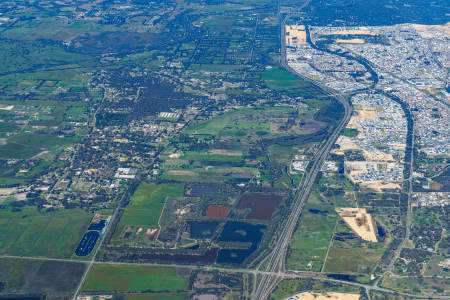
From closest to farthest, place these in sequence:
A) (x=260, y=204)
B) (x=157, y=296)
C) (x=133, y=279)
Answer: (x=157, y=296) < (x=133, y=279) < (x=260, y=204)

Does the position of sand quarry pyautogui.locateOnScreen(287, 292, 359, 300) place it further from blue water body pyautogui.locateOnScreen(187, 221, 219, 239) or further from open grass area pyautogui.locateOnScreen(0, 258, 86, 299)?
open grass area pyautogui.locateOnScreen(0, 258, 86, 299)

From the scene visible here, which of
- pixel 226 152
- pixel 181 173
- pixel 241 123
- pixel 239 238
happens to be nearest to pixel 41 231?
pixel 181 173

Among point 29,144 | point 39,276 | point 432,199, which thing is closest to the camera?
point 39,276

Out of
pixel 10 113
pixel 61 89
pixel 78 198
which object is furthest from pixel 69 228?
pixel 61 89

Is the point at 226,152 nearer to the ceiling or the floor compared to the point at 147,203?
nearer to the ceiling

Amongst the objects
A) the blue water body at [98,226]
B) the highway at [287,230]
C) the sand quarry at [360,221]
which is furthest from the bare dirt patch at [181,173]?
the sand quarry at [360,221]

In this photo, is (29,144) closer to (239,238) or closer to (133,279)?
(133,279)

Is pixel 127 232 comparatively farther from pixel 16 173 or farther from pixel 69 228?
pixel 16 173
